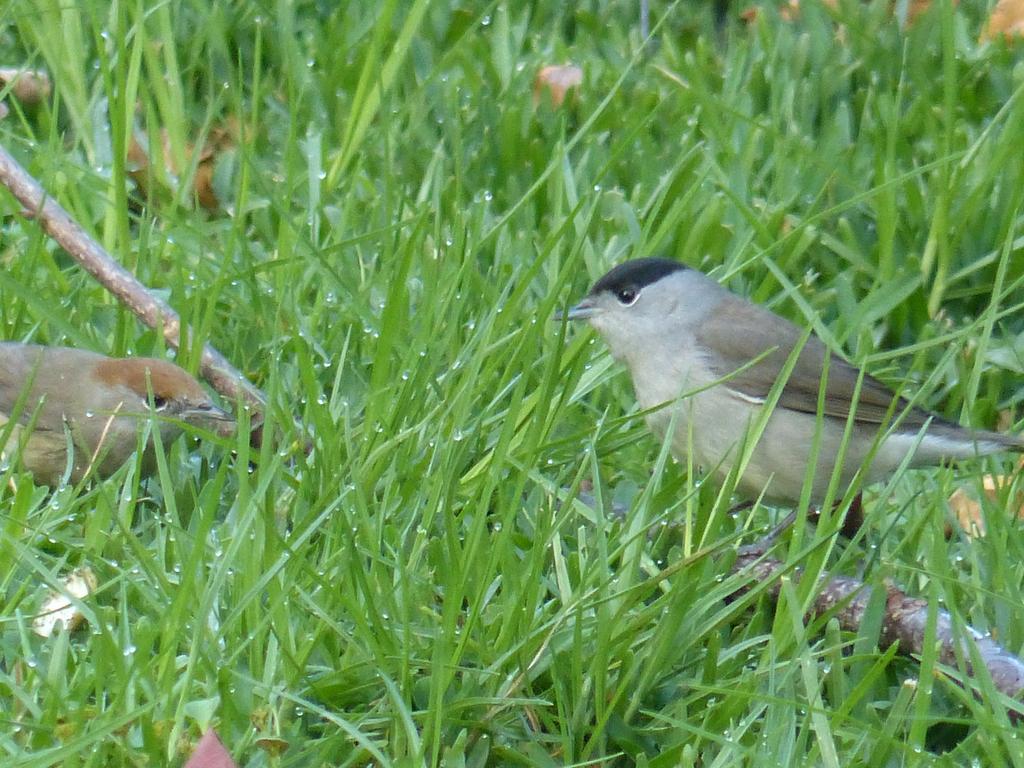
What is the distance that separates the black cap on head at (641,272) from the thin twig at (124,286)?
3.69 ft

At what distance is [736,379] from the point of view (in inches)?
184

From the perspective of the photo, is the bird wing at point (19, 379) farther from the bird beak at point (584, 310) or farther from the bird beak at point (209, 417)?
the bird beak at point (584, 310)

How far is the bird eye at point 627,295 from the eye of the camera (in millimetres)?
4680

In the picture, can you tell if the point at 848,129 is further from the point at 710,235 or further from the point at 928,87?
the point at 710,235

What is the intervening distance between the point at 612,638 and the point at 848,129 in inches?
130

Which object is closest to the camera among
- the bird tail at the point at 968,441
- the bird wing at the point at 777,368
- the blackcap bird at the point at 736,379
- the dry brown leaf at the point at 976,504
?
the dry brown leaf at the point at 976,504

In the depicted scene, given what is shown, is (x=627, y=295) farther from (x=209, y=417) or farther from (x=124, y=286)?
(x=124, y=286)

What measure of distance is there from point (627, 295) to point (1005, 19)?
2932 mm

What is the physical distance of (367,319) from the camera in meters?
4.43

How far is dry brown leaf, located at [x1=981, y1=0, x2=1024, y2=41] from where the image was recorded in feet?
21.8

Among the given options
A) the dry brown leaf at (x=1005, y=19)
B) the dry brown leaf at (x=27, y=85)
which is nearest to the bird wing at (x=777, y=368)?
the dry brown leaf at (x=1005, y=19)

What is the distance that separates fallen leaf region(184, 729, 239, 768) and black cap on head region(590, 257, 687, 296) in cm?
229

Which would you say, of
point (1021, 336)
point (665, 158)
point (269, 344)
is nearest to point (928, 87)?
point (665, 158)

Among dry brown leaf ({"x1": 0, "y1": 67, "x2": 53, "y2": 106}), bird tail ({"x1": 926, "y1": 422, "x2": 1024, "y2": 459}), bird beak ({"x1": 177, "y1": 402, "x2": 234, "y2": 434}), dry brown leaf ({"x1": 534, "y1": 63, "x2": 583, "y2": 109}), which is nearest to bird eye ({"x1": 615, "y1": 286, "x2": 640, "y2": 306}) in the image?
bird tail ({"x1": 926, "y1": 422, "x2": 1024, "y2": 459})
